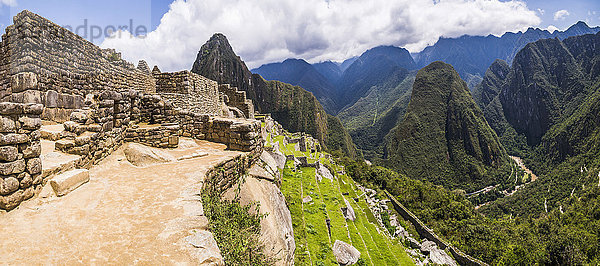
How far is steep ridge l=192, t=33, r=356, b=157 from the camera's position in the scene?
136m

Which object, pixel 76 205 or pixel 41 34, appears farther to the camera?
pixel 41 34

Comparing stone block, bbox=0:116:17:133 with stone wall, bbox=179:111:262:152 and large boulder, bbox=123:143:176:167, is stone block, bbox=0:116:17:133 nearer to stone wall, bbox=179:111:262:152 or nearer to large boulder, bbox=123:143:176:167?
large boulder, bbox=123:143:176:167

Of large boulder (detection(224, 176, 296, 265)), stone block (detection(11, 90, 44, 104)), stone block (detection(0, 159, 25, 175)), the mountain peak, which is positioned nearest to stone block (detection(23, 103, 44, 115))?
stone block (detection(0, 159, 25, 175))

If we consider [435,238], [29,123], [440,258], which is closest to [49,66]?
[29,123]

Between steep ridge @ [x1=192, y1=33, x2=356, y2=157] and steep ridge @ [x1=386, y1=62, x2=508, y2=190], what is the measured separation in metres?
32.0

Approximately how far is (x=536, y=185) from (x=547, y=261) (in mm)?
83692

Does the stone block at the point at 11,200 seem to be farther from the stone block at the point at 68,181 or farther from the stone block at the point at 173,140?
the stone block at the point at 173,140

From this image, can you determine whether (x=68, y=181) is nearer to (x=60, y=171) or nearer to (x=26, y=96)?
(x=60, y=171)

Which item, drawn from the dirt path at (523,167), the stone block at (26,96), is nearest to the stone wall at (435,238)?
the stone block at (26,96)

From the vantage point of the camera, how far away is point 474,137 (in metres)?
139

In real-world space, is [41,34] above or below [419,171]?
above

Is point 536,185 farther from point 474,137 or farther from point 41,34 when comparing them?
Answer: point 41,34

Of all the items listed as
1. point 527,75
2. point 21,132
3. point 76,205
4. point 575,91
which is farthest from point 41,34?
point 527,75

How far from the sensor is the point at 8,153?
3.22 m
